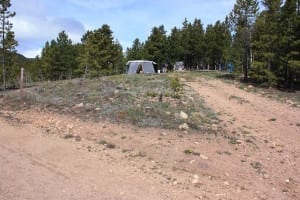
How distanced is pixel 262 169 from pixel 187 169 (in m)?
2.24

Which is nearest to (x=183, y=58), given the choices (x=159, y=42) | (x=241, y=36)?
(x=159, y=42)

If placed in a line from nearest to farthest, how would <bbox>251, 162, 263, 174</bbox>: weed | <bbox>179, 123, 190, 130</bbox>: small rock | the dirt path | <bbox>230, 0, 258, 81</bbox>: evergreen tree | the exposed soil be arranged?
the exposed soil → <bbox>251, 162, 263, 174</bbox>: weed → the dirt path → <bbox>179, 123, 190, 130</bbox>: small rock → <bbox>230, 0, 258, 81</bbox>: evergreen tree

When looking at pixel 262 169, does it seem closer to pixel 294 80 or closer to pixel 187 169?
pixel 187 169

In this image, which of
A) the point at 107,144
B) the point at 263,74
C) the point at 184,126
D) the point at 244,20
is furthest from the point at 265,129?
the point at 244,20

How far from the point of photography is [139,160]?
10406 mm

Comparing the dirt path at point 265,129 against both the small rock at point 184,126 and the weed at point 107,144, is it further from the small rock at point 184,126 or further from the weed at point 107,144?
the weed at point 107,144

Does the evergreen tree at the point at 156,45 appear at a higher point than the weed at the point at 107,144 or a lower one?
higher

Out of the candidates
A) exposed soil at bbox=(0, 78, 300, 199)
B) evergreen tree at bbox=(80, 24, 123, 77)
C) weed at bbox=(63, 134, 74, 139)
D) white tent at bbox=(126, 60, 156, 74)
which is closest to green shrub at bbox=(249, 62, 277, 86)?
exposed soil at bbox=(0, 78, 300, 199)

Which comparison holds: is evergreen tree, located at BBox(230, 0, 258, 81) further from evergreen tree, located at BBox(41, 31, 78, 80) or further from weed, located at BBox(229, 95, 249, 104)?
evergreen tree, located at BBox(41, 31, 78, 80)

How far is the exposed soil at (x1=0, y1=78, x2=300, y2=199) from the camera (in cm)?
845

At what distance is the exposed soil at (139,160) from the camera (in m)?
8.45

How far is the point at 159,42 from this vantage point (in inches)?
2366

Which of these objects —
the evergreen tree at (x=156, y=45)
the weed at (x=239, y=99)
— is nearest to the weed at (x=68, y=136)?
the weed at (x=239, y=99)

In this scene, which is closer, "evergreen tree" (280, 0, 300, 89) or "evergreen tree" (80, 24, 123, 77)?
"evergreen tree" (280, 0, 300, 89)
